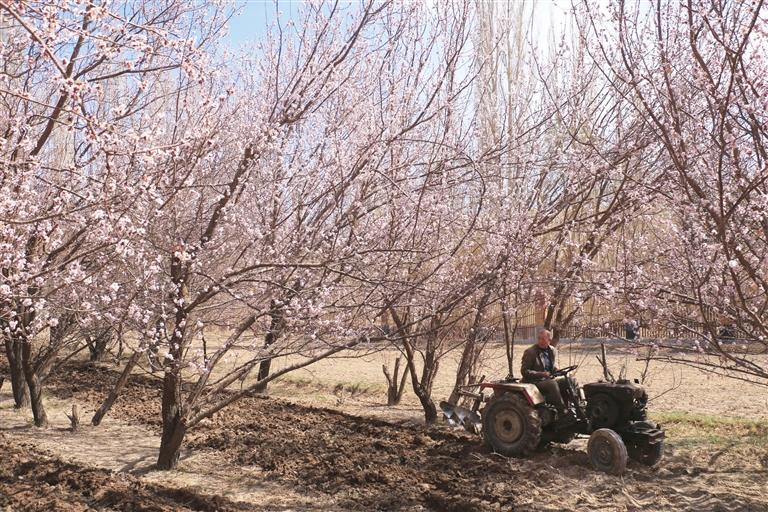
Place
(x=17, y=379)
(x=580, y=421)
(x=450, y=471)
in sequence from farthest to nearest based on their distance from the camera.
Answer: (x=17, y=379) < (x=580, y=421) < (x=450, y=471)

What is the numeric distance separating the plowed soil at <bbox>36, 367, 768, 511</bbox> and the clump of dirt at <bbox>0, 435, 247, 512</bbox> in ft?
3.51

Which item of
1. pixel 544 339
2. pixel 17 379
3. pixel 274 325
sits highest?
pixel 274 325

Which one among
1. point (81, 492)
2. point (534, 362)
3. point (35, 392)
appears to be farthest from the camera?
point (35, 392)

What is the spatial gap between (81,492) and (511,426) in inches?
168

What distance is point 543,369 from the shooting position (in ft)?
24.2

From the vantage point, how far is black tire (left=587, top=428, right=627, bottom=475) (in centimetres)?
630

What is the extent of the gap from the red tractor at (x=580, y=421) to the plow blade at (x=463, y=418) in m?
0.55

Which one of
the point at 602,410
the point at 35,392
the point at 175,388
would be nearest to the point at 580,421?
the point at 602,410

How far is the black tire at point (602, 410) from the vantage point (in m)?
6.80

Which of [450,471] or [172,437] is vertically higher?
[172,437]

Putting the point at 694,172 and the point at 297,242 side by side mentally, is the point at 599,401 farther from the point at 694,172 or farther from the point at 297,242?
the point at 297,242

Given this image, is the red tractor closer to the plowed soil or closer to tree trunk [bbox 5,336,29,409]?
the plowed soil

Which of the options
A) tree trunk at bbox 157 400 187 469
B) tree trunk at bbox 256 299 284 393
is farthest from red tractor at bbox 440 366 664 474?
tree trunk at bbox 157 400 187 469

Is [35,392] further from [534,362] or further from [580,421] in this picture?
[580,421]
